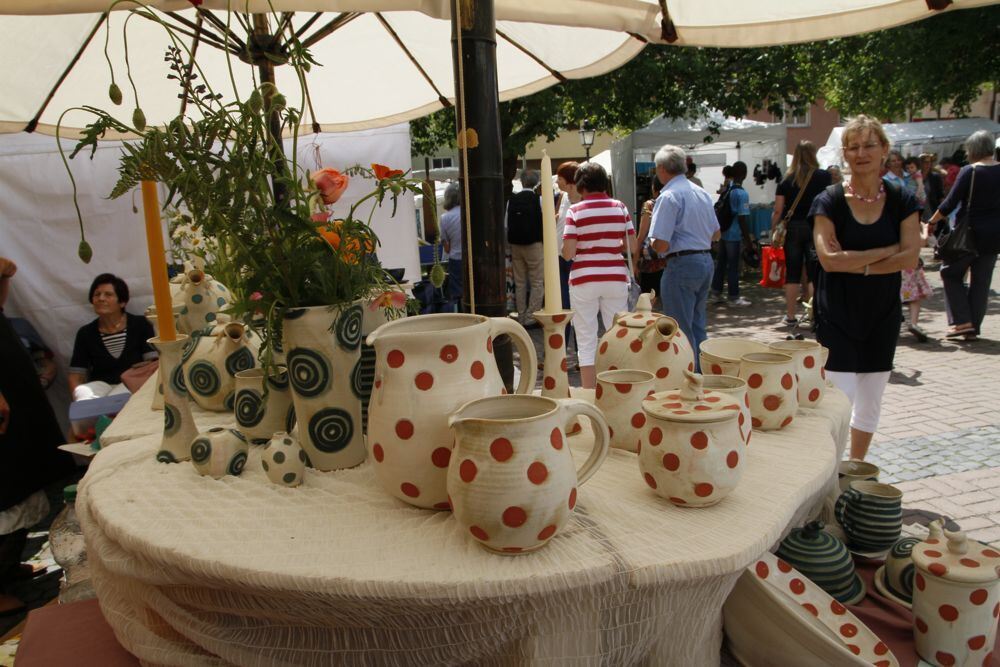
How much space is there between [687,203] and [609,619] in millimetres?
4051

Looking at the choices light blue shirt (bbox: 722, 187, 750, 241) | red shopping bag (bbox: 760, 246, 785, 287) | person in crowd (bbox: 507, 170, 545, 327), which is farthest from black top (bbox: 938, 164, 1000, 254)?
person in crowd (bbox: 507, 170, 545, 327)

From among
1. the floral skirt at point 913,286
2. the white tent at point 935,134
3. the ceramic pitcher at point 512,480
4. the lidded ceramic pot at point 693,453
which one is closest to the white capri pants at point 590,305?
the floral skirt at point 913,286

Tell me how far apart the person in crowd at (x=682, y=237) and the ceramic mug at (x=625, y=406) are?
346 centimetres

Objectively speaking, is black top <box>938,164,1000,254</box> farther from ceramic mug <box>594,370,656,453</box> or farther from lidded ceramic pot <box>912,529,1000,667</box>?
ceramic mug <box>594,370,656,453</box>

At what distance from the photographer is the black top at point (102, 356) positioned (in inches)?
171

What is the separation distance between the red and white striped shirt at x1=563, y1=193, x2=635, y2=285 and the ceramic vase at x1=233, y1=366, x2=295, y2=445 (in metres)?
3.35

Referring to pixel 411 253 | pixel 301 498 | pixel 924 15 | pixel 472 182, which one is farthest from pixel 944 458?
pixel 411 253

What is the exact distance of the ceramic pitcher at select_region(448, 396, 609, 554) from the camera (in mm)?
876

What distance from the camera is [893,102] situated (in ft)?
65.2

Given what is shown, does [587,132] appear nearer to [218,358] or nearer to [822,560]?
[218,358]

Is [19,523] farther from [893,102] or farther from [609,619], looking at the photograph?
[893,102]

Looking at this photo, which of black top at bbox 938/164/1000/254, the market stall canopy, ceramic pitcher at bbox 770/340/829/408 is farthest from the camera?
black top at bbox 938/164/1000/254

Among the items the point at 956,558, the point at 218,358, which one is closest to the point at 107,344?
the point at 218,358

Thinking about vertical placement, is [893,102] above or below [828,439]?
above
